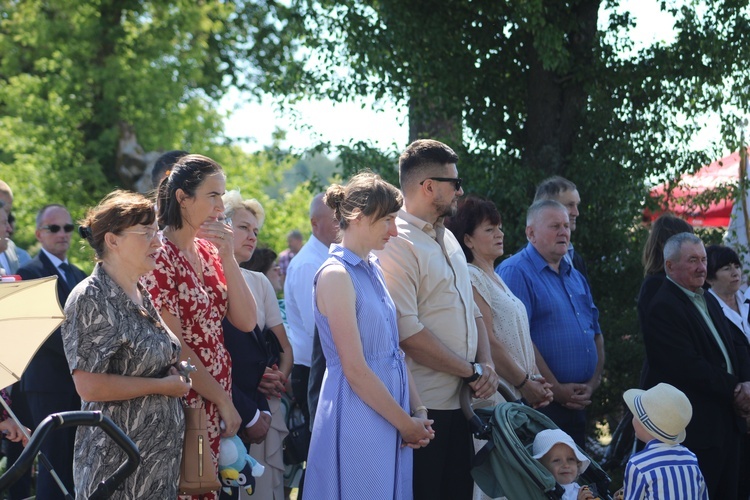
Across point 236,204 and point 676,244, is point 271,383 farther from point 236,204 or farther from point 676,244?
point 676,244

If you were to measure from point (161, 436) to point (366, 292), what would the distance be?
1.15m

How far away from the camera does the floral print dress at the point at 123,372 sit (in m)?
3.56

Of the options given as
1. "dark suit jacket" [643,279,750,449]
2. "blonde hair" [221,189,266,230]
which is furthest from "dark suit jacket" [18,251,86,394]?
"dark suit jacket" [643,279,750,449]

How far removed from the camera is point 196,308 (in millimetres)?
4070

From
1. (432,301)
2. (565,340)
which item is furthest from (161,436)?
(565,340)

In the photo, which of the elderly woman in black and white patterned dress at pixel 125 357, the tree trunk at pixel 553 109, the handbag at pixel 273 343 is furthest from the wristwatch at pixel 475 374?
the tree trunk at pixel 553 109

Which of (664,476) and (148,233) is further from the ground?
(148,233)

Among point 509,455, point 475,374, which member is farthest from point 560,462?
point 475,374

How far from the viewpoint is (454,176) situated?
5.01 meters

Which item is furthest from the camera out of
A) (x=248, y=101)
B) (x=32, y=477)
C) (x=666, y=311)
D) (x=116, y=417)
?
(x=248, y=101)

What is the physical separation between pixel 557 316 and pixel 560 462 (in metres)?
1.36

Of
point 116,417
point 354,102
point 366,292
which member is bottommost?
point 116,417

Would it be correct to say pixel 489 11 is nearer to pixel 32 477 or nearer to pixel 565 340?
pixel 565 340

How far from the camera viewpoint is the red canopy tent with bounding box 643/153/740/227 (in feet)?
28.0
